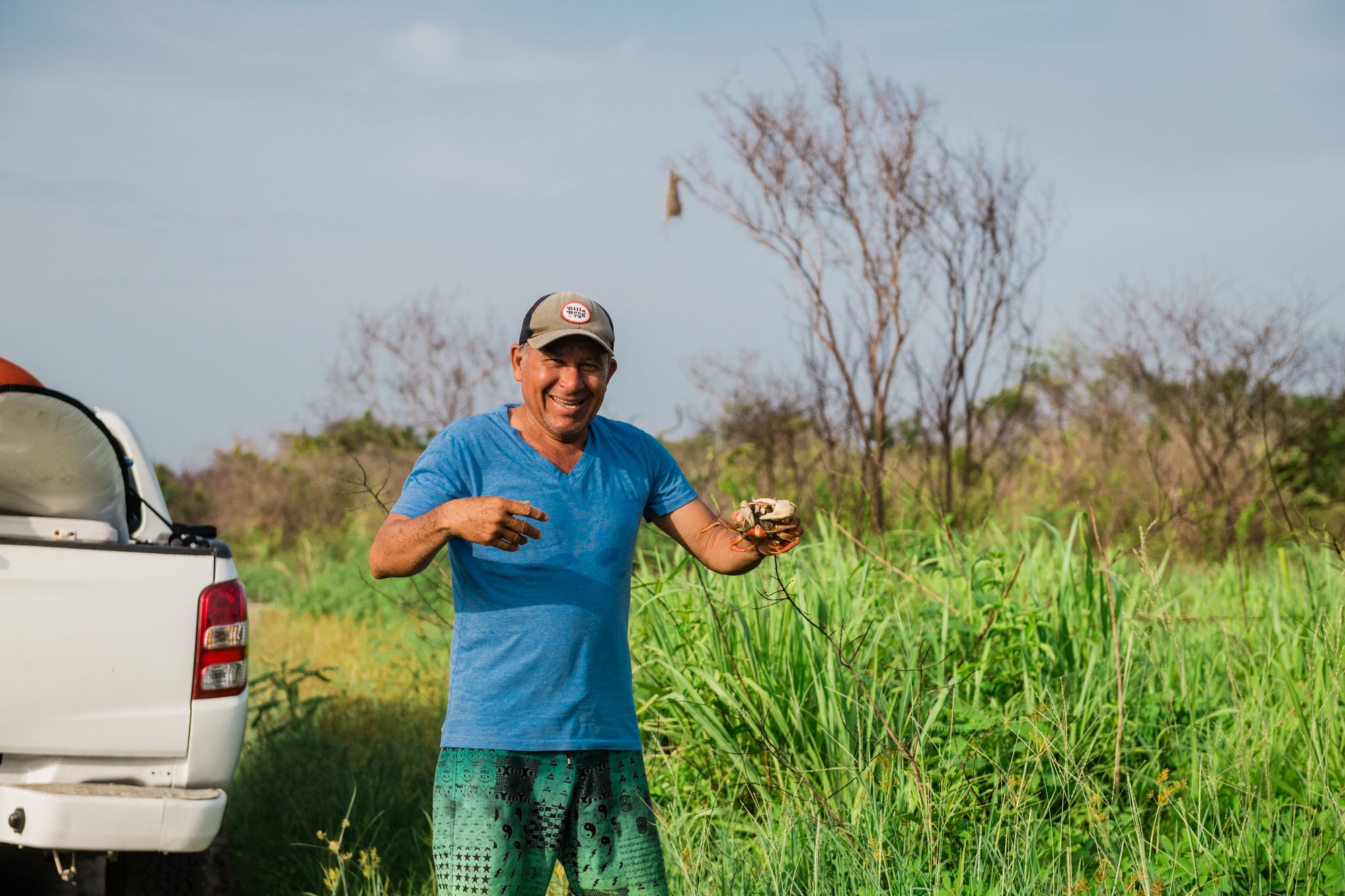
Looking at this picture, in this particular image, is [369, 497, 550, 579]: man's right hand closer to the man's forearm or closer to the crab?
the man's forearm

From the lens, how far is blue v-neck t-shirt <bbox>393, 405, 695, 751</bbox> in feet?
9.12

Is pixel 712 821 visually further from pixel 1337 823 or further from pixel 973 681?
pixel 1337 823

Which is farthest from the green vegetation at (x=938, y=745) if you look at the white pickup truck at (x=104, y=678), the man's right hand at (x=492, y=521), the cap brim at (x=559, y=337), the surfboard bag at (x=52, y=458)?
the surfboard bag at (x=52, y=458)

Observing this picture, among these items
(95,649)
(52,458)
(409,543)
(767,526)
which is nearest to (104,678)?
(95,649)

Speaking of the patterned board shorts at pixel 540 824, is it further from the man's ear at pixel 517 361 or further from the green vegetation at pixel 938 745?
the man's ear at pixel 517 361

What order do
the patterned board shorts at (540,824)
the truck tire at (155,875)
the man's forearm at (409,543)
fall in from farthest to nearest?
the truck tire at (155,875)
the patterned board shorts at (540,824)
the man's forearm at (409,543)

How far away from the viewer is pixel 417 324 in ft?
59.5

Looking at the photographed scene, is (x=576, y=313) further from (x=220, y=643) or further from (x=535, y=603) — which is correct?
(x=220, y=643)

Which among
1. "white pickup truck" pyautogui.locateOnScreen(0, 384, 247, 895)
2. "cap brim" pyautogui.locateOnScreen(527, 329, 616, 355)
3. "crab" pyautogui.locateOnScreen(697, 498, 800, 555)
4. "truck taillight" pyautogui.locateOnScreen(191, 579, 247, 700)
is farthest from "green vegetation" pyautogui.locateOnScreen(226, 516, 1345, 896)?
"cap brim" pyautogui.locateOnScreen(527, 329, 616, 355)

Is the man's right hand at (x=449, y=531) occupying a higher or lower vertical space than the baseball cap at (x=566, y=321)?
lower

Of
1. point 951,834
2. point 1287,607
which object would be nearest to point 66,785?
point 951,834

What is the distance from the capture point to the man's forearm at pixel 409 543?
2.61m

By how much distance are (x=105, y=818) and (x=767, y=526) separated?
2077 mm

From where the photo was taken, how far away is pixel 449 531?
258 centimetres
